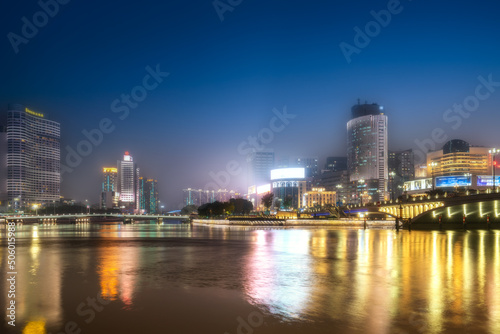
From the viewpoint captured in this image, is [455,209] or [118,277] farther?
[455,209]


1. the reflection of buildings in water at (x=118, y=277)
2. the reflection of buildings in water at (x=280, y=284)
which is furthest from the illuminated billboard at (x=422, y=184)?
the reflection of buildings in water at (x=118, y=277)

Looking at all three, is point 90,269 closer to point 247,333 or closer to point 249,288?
point 249,288

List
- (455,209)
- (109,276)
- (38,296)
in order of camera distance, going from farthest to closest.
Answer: (455,209)
(109,276)
(38,296)

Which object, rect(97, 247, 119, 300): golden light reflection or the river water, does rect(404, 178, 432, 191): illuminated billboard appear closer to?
the river water

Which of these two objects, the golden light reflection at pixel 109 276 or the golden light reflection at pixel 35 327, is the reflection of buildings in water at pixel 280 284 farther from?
the golden light reflection at pixel 35 327

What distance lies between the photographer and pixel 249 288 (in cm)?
1527

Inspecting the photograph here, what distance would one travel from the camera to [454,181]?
525ft

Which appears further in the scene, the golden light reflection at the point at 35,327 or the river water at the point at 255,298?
the river water at the point at 255,298

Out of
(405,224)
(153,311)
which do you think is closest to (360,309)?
(153,311)

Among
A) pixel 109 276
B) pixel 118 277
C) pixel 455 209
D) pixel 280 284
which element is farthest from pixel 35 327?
pixel 455 209

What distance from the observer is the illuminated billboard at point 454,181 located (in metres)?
156

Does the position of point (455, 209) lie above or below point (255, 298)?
below

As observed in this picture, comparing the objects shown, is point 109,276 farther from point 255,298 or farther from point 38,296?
point 255,298

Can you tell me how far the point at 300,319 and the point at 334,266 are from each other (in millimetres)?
11301
